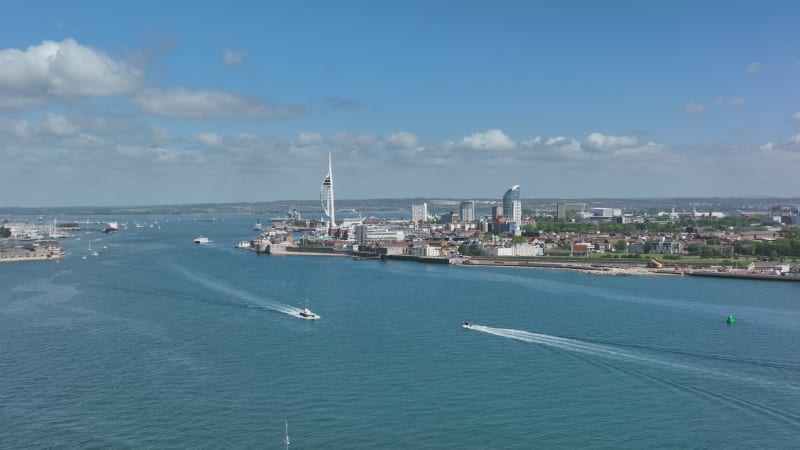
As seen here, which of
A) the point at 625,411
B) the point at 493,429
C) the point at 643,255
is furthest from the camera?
the point at 643,255

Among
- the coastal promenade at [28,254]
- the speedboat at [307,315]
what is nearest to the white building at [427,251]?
the coastal promenade at [28,254]

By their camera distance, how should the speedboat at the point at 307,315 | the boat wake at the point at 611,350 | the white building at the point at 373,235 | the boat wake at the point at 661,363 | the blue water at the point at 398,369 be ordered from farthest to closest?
the white building at the point at 373,235 < the speedboat at the point at 307,315 < the boat wake at the point at 611,350 < the boat wake at the point at 661,363 < the blue water at the point at 398,369

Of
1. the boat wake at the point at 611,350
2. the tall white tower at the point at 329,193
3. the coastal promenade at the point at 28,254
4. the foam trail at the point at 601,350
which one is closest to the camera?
the foam trail at the point at 601,350

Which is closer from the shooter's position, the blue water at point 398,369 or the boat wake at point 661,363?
the blue water at point 398,369

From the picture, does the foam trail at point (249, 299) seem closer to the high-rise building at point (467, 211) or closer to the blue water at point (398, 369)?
the blue water at point (398, 369)

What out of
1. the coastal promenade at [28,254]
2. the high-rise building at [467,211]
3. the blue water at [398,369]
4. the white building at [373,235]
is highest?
the high-rise building at [467,211]

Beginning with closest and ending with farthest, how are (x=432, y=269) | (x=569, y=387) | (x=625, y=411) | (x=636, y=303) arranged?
1. (x=625, y=411)
2. (x=569, y=387)
3. (x=636, y=303)
4. (x=432, y=269)

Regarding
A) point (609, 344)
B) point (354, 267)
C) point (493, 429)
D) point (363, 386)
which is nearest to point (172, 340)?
point (363, 386)

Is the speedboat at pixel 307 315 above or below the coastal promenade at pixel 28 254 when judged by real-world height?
below

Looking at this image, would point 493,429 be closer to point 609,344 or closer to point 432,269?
point 609,344
